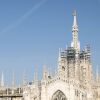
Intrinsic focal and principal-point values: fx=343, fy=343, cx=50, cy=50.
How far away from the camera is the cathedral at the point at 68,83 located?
60031 millimetres

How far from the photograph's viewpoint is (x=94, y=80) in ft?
252

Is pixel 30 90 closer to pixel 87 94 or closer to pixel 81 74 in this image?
pixel 87 94

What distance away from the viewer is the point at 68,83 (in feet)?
196

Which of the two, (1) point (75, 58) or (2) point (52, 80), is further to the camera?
(1) point (75, 58)

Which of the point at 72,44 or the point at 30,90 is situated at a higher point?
the point at 72,44

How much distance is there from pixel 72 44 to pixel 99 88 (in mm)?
11683

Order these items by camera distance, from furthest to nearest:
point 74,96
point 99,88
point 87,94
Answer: point 99,88 < point 87,94 < point 74,96

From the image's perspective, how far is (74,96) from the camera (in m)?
58.9

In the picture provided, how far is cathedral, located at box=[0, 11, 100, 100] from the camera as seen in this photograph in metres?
60.0

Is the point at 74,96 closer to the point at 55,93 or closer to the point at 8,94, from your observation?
the point at 55,93

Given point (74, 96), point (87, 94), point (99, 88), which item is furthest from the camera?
point (99, 88)

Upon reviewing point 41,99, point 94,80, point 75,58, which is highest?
point 75,58

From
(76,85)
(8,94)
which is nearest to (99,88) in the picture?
(76,85)

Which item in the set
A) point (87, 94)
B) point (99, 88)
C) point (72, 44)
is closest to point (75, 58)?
point (72, 44)
